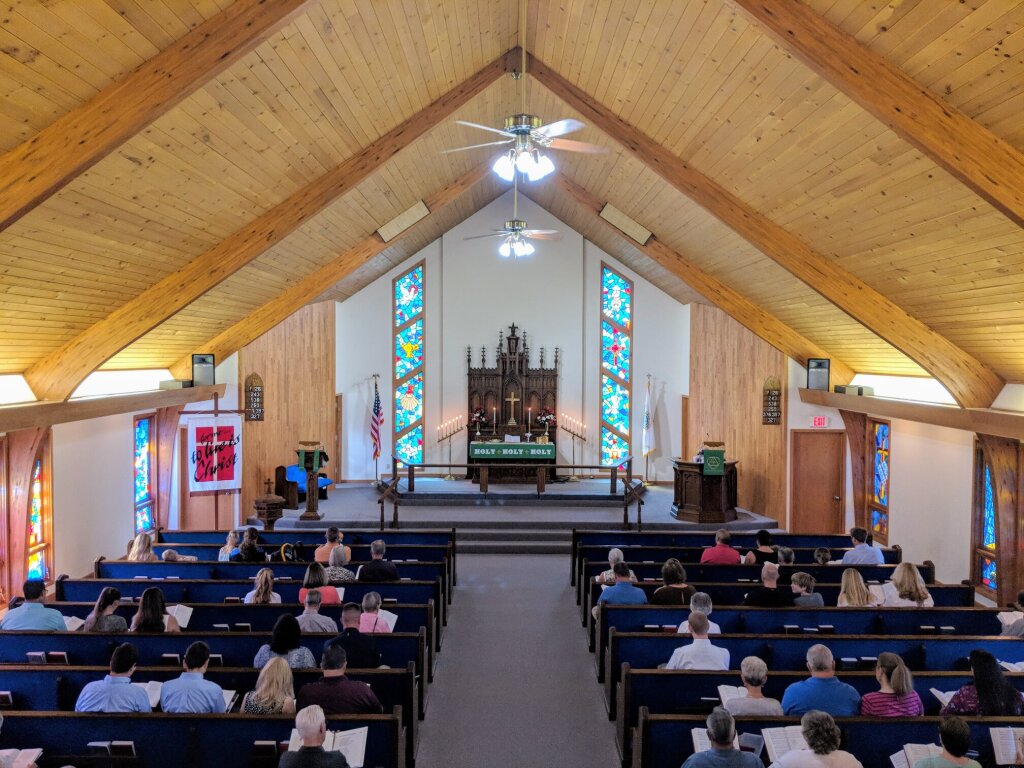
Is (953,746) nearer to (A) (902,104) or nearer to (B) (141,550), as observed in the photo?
(A) (902,104)

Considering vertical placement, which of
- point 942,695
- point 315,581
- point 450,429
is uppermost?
point 450,429

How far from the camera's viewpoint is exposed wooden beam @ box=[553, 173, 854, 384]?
40.9 feet

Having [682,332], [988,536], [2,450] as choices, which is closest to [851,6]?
[988,536]

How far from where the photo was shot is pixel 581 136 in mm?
10766

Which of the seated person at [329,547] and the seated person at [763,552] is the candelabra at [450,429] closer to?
the seated person at [329,547]

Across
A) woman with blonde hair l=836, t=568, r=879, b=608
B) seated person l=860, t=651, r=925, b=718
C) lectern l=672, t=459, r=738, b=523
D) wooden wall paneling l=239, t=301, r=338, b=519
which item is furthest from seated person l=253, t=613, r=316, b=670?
wooden wall paneling l=239, t=301, r=338, b=519

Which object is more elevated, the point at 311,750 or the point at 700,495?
the point at 700,495

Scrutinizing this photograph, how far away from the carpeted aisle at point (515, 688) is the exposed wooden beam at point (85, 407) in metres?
4.82

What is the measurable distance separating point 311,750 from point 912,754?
9.90 ft

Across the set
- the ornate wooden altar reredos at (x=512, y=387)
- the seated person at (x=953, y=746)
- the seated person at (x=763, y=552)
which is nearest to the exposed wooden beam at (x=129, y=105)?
the seated person at (x=953, y=746)

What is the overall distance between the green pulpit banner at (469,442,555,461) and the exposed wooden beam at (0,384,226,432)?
5.19m

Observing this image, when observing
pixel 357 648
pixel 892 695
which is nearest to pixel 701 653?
pixel 892 695

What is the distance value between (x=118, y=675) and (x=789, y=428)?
1187 cm

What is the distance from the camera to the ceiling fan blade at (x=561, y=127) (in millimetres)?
6219
